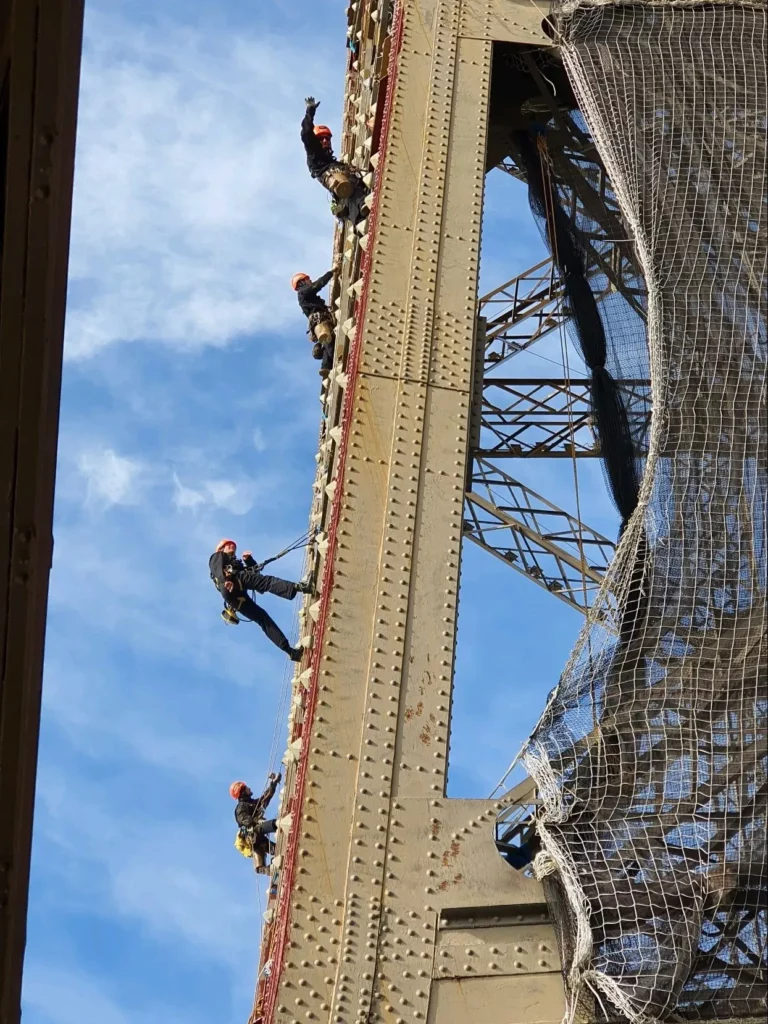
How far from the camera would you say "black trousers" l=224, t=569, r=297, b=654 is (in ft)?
54.0

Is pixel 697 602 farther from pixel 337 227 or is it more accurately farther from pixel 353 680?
pixel 337 227

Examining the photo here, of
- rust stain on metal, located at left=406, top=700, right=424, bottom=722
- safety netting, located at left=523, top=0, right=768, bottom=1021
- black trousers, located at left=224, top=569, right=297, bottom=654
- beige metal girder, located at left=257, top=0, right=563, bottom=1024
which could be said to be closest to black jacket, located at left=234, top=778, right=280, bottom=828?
black trousers, located at left=224, top=569, right=297, bottom=654

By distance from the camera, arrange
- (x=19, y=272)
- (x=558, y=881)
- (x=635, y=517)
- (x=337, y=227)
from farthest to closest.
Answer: (x=337, y=227) < (x=635, y=517) < (x=558, y=881) < (x=19, y=272)

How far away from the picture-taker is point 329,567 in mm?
13352

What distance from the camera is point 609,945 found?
10898mm

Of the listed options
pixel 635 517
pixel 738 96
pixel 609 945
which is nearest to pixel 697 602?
pixel 635 517

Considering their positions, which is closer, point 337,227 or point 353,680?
point 353,680

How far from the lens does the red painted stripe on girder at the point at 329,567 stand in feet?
37.9

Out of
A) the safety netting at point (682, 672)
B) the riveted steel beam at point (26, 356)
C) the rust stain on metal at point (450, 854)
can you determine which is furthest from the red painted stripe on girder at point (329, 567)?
the riveted steel beam at point (26, 356)

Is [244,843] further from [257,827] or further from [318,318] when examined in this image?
[318,318]

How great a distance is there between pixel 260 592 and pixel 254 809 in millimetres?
2567

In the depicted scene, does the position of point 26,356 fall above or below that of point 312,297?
below

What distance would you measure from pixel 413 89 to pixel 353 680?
771 centimetres

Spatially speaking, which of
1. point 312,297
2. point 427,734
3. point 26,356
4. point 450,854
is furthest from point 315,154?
point 26,356
